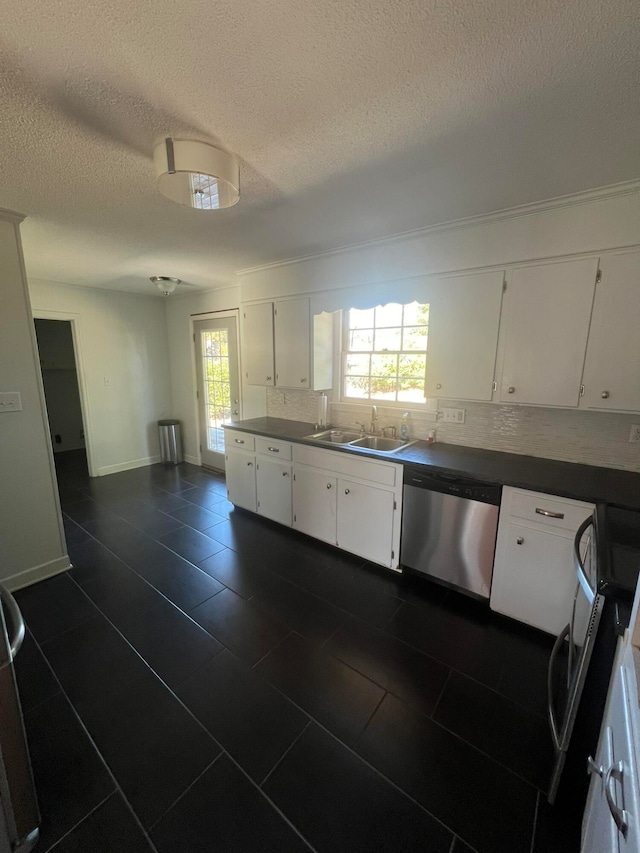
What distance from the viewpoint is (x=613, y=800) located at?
612 millimetres

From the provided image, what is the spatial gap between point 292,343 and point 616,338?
2.29 metres

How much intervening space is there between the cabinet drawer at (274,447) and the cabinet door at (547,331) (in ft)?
5.57

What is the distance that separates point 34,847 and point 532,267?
10.7ft

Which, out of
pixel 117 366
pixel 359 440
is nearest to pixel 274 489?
pixel 359 440

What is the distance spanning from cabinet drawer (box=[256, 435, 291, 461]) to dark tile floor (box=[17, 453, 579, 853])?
0.88 metres

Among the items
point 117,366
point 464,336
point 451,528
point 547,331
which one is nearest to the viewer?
point 547,331

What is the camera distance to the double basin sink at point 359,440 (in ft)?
9.04

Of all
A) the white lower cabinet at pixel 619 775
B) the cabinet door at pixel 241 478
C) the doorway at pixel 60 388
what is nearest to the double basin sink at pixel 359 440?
the cabinet door at pixel 241 478

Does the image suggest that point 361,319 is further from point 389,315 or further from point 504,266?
point 504,266

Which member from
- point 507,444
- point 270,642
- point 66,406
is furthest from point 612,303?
point 66,406

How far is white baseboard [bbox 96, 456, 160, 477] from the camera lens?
15.0ft

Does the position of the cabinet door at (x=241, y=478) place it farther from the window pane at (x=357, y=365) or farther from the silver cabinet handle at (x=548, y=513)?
A: the silver cabinet handle at (x=548, y=513)

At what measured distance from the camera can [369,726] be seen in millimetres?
1456

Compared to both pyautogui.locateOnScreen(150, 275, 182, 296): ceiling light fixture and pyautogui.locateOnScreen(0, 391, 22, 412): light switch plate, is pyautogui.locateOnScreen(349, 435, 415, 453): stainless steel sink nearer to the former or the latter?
pyautogui.locateOnScreen(0, 391, 22, 412): light switch plate
